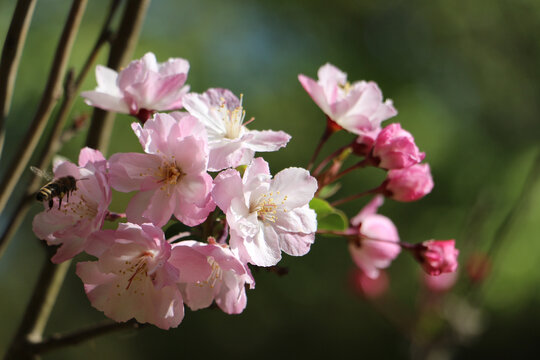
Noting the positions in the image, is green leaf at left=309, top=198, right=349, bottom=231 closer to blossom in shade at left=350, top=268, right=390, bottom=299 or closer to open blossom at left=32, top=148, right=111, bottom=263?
open blossom at left=32, top=148, right=111, bottom=263

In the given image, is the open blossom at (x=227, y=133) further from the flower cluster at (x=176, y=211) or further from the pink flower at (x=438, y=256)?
the pink flower at (x=438, y=256)

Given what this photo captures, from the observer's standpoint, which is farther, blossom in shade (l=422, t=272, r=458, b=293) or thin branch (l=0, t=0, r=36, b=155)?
blossom in shade (l=422, t=272, r=458, b=293)

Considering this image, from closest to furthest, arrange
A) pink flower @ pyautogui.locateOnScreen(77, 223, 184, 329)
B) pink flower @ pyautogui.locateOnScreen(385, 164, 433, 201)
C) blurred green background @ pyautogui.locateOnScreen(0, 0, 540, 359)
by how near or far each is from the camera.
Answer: pink flower @ pyautogui.locateOnScreen(77, 223, 184, 329) < pink flower @ pyautogui.locateOnScreen(385, 164, 433, 201) < blurred green background @ pyautogui.locateOnScreen(0, 0, 540, 359)

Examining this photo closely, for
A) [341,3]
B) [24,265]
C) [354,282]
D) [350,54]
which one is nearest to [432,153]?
[350,54]

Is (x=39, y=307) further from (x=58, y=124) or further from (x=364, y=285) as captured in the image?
(x=364, y=285)

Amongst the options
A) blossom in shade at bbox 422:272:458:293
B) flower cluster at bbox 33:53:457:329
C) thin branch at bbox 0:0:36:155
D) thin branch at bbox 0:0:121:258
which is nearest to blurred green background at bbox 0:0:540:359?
blossom in shade at bbox 422:272:458:293

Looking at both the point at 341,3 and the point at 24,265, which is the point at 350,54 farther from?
the point at 24,265

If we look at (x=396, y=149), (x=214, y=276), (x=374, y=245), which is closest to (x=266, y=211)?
(x=214, y=276)

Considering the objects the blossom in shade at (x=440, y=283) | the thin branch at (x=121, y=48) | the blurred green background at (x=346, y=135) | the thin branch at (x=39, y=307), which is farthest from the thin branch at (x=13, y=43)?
the blurred green background at (x=346, y=135)
